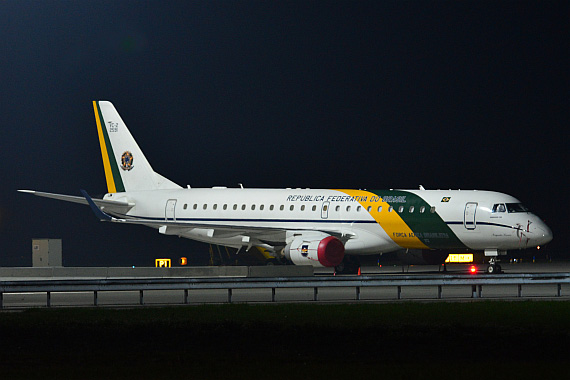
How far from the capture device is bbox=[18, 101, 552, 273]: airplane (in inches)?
1362

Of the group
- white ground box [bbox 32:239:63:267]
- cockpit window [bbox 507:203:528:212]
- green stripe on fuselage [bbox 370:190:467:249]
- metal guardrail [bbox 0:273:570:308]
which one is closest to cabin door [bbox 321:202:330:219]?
green stripe on fuselage [bbox 370:190:467:249]

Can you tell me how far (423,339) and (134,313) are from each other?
7.05m

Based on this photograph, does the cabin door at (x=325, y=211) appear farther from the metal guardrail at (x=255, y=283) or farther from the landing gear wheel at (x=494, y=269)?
the metal guardrail at (x=255, y=283)

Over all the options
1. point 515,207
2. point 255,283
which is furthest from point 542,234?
point 255,283

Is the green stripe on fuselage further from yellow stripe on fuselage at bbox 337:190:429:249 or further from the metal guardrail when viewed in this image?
the metal guardrail

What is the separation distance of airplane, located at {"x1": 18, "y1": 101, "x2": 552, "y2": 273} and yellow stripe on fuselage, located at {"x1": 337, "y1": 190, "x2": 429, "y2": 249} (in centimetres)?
4

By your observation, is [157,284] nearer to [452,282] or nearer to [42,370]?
[452,282]

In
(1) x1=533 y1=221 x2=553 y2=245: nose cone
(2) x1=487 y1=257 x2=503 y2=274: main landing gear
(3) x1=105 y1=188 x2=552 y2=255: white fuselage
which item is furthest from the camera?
(3) x1=105 y1=188 x2=552 y2=255: white fuselage

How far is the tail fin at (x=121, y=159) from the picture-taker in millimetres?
45812

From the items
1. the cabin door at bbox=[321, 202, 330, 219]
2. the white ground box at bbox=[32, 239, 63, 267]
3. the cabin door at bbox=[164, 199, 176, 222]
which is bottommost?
the white ground box at bbox=[32, 239, 63, 267]

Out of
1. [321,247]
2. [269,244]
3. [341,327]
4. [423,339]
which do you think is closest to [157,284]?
[341,327]

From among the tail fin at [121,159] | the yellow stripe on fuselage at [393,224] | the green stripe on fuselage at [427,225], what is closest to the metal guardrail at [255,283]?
the green stripe on fuselage at [427,225]

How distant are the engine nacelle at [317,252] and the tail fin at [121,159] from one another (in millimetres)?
10930

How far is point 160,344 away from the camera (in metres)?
14.5
